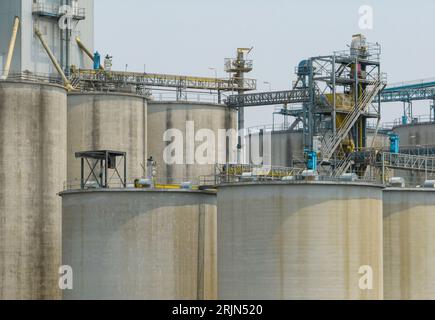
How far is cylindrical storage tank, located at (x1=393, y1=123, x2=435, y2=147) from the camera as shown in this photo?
130 metres

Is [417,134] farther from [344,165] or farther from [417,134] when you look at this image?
[344,165]

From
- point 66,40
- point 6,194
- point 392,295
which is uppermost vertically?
point 66,40

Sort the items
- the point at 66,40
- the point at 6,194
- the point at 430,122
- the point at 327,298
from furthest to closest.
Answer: the point at 430,122
the point at 66,40
the point at 6,194
the point at 327,298

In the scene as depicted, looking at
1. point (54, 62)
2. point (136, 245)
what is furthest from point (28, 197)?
point (54, 62)

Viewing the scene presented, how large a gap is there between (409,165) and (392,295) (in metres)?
13.1

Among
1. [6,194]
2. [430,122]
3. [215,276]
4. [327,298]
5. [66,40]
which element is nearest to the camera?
[327,298]

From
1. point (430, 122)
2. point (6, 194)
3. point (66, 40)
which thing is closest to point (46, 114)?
point (6, 194)

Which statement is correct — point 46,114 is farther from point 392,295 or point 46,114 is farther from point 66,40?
point 392,295

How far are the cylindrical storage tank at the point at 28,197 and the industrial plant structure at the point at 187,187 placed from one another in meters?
0.10

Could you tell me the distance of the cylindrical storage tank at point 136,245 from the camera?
289 ft

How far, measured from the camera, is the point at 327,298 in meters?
82.9

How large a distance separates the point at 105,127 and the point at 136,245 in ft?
63.8

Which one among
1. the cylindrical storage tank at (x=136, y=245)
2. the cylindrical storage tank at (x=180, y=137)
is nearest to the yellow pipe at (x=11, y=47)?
the cylindrical storage tank at (x=180, y=137)

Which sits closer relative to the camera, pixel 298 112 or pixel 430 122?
pixel 298 112
